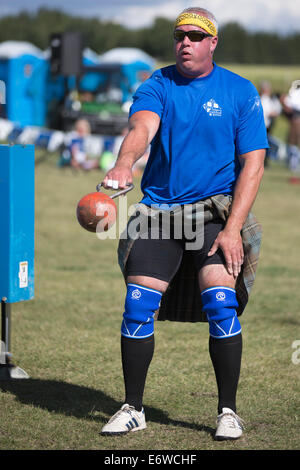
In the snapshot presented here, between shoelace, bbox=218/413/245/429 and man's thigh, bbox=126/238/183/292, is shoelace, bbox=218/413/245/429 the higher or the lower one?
the lower one

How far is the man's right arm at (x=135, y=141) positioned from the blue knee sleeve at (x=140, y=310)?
0.59m

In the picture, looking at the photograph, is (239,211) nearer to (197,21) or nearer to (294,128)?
(197,21)

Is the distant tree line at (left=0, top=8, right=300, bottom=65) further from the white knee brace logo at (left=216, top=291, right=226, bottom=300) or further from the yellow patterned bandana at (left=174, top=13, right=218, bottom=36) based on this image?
the white knee brace logo at (left=216, top=291, right=226, bottom=300)

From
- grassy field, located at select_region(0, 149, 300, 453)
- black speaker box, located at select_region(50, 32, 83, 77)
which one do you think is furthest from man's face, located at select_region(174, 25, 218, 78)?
black speaker box, located at select_region(50, 32, 83, 77)

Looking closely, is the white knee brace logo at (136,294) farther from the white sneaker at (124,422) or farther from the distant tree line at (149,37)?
the distant tree line at (149,37)

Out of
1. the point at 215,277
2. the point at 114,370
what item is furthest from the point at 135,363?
the point at 114,370

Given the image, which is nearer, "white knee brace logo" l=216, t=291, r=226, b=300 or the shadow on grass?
"white knee brace logo" l=216, t=291, r=226, b=300

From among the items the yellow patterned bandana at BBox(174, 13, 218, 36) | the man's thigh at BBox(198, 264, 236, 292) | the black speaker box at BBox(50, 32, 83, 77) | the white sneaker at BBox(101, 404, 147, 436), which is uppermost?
the black speaker box at BBox(50, 32, 83, 77)

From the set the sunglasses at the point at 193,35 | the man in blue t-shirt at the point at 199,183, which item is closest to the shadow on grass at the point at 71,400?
the man in blue t-shirt at the point at 199,183

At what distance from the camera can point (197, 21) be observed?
3.74 meters

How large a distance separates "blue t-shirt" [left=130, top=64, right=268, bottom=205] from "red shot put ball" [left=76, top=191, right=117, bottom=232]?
0.41m

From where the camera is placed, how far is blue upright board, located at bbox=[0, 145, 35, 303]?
455 centimetres

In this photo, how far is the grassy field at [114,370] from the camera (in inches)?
153
